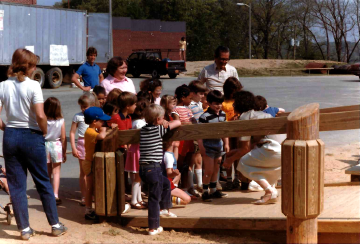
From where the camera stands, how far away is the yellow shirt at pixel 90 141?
5472 mm

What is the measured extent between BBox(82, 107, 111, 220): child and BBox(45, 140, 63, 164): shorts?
653mm

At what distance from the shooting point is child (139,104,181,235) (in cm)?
504

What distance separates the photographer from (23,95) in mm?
4805

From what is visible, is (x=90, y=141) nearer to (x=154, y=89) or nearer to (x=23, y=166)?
(x=23, y=166)

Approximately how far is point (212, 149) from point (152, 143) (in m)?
1.16

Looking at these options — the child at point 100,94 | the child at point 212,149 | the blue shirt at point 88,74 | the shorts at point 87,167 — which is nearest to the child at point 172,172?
the child at point 212,149

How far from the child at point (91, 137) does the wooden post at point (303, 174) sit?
7.17ft

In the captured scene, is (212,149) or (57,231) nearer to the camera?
(57,231)

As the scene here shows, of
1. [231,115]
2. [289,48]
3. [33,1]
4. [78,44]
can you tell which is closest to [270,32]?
[289,48]

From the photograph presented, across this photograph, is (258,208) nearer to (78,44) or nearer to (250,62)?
(78,44)

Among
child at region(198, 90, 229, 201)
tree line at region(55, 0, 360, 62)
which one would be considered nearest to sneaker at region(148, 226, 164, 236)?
child at region(198, 90, 229, 201)

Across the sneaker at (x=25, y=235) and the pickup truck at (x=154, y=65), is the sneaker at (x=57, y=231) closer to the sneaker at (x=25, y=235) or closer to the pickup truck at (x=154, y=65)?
the sneaker at (x=25, y=235)

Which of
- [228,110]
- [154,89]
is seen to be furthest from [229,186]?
[154,89]

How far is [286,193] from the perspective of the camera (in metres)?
4.00
